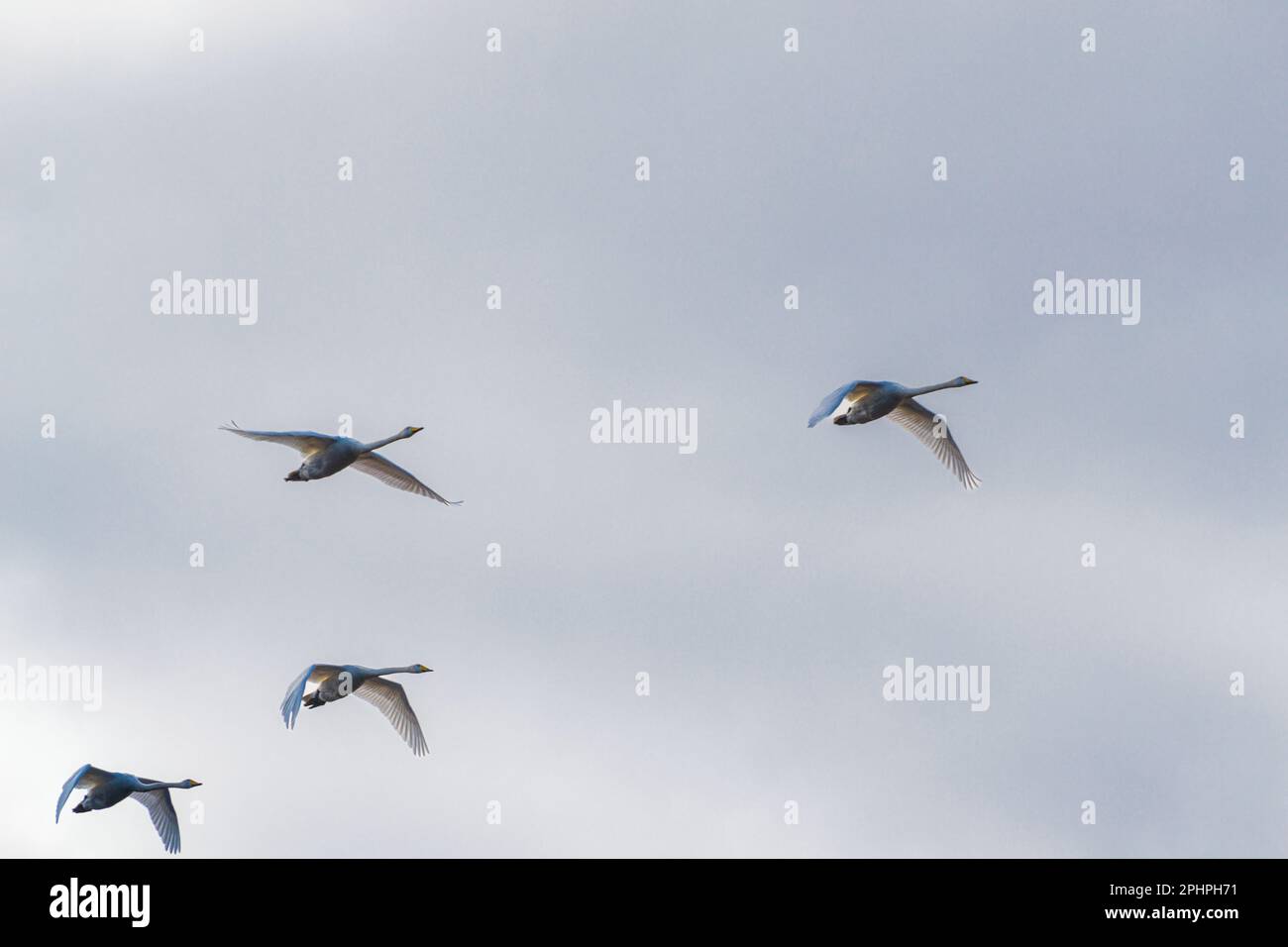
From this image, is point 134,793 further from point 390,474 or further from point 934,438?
point 934,438

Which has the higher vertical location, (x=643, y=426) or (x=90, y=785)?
(x=643, y=426)

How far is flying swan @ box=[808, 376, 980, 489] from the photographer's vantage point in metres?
49.7

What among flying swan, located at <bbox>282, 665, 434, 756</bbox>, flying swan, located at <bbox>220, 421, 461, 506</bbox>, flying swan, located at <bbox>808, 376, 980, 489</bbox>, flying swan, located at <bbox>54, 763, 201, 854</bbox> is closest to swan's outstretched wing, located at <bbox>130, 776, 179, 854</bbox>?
flying swan, located at <bbox>54, 763, 201, 854</bbox>

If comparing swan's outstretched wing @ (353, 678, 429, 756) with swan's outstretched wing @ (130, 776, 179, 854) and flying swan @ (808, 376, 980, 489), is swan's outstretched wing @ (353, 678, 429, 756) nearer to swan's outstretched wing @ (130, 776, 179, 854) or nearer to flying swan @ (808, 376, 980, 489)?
swan's outstretched wing @ (130, 776, 179, 854)

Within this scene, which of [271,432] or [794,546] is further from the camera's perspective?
[794,546]

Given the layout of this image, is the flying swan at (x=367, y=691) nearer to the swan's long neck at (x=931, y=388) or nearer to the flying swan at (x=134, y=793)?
the flying swan at (x=134, y=793)

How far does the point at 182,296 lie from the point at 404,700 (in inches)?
499

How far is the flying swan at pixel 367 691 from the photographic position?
52.7 meters

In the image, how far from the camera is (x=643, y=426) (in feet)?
187

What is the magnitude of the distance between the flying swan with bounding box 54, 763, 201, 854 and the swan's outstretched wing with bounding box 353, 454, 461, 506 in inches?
368

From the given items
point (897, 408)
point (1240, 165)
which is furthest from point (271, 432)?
point (1240, 165)

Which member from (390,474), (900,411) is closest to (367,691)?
(390,474)
